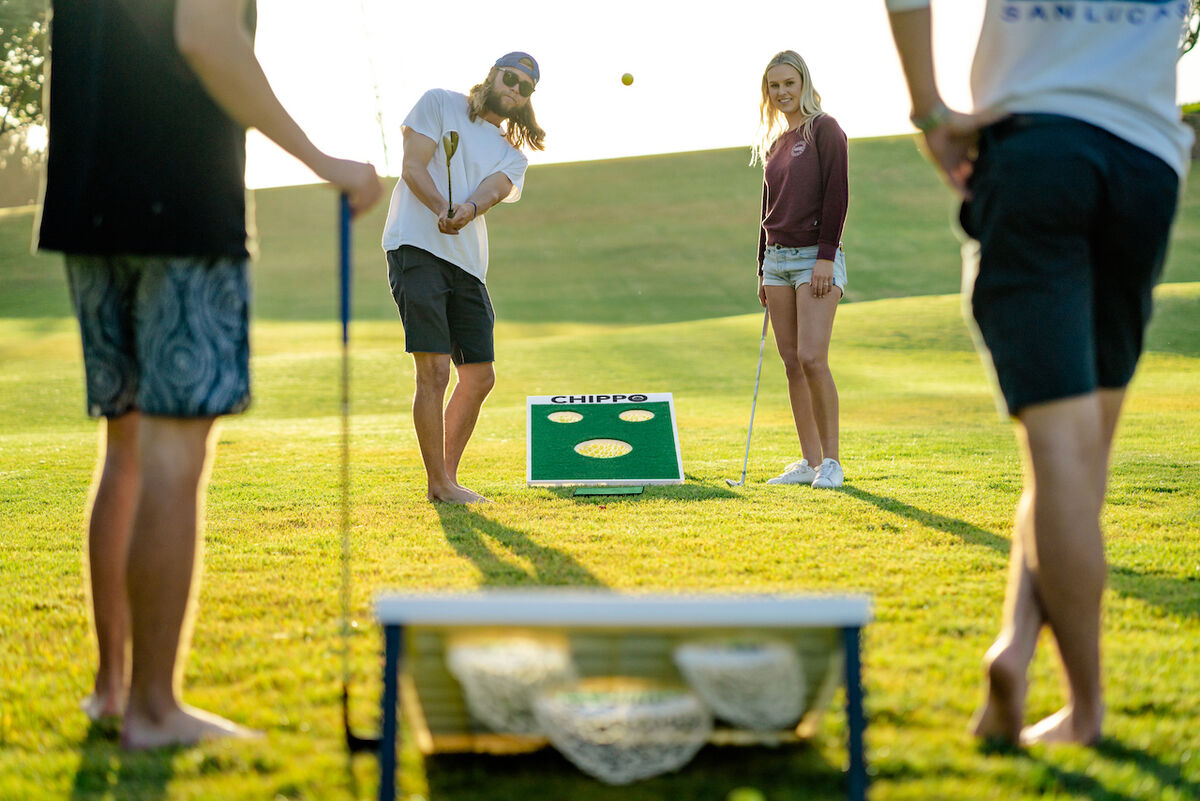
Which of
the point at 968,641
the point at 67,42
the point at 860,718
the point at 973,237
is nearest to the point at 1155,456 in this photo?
the point at 968,641

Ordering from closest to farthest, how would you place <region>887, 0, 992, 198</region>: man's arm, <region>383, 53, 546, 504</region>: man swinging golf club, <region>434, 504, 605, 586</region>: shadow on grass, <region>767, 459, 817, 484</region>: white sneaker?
1. <region>887, 0, 992, 198</region>: man's arm
2. <region>434, 504, 605, 586</region>: shadow on grass
3. <region>383, 53, 546, 504</region>: man swinging golf club
4. <region>767, 459, 817, 484</region>: white sneaker

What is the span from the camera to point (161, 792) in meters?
1.88

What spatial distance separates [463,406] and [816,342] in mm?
1667

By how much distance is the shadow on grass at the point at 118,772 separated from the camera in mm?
1890

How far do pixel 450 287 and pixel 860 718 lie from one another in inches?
144

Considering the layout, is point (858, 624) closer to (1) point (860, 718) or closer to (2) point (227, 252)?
(1) point (860, 718)

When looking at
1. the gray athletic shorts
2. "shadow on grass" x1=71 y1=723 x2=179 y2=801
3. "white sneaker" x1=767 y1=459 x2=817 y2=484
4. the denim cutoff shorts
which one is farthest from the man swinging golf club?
"shadow on grass" x1=71 y1=723 x2=179 y2=801

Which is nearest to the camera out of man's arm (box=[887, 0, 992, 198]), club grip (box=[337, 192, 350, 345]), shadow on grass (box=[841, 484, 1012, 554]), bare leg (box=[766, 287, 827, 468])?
man's arm (box=[887, 0, 992, 198])

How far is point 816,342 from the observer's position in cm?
533

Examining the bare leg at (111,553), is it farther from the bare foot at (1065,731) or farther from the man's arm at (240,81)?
the bare foot at (1065,731)

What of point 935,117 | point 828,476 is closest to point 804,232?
point 828,476

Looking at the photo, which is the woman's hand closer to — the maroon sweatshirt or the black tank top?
the maroon sweatshirt

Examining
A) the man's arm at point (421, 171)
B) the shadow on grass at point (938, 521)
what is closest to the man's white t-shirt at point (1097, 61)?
the shadow on grass at point (938, 521)

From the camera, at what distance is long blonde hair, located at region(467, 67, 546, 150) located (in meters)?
4.94
